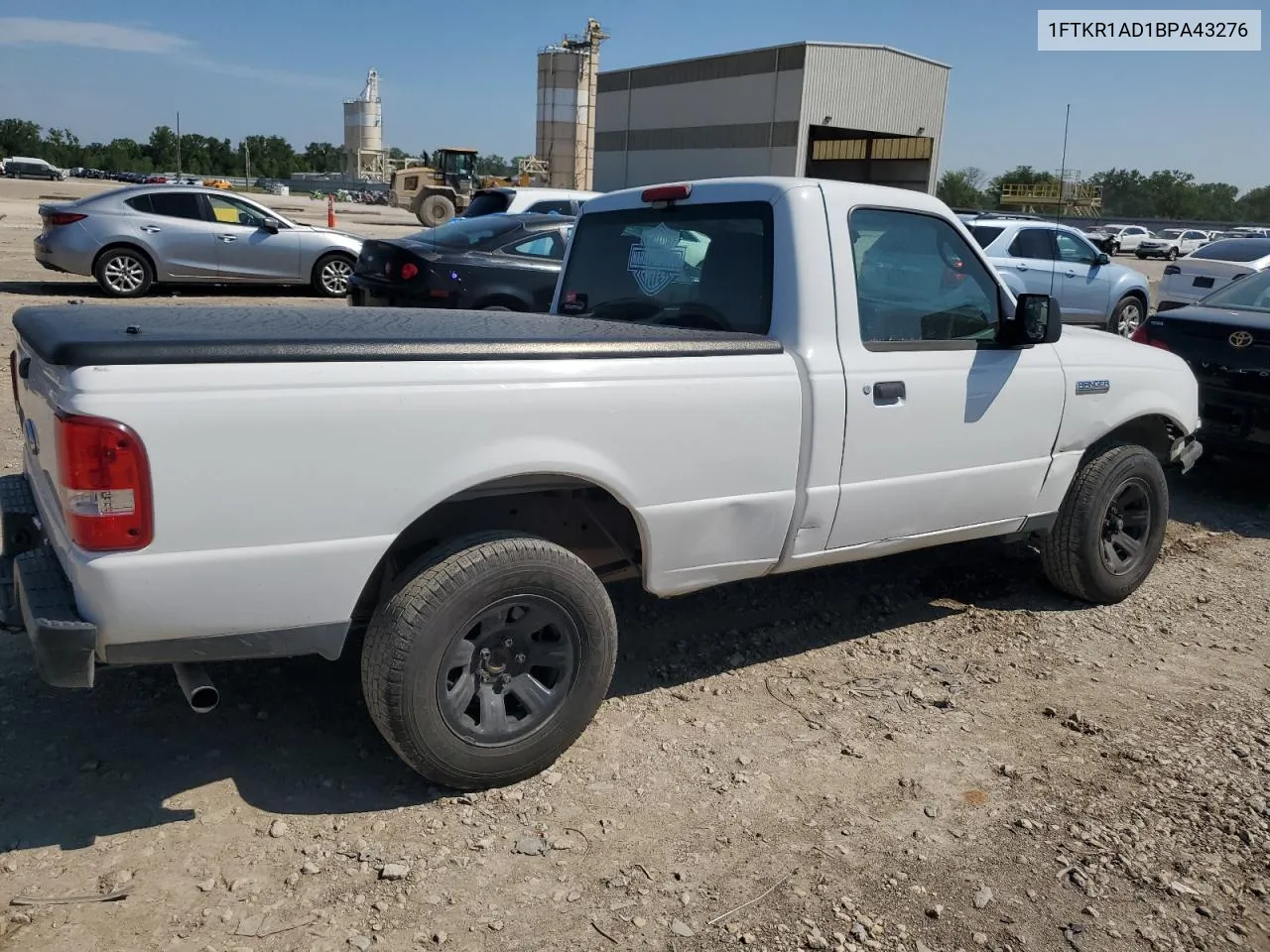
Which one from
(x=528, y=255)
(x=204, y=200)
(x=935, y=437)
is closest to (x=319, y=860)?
(x=935, y=437)

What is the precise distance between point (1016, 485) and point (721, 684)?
5.21ft

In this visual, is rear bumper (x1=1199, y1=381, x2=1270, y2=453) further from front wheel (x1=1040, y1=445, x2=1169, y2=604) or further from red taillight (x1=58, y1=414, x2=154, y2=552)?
red taillight (x1=58, y1=414, x2=154, y2=552)

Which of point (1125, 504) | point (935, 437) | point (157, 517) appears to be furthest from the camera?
point (1125, 504)

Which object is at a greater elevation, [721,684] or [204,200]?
[204,200]

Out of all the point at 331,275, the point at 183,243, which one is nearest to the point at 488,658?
the point at 183,243

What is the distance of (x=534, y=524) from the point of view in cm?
365

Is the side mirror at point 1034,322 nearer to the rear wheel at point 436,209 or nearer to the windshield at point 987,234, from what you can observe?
the windshield at point 987,234

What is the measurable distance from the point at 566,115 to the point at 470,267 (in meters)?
61.5

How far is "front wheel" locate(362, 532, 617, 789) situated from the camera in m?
3.04

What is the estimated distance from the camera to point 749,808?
3.34 metres

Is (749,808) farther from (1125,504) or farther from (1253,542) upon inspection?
(1253,542)

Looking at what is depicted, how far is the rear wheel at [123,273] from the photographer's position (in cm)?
1338

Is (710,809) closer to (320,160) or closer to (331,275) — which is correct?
(331,275)

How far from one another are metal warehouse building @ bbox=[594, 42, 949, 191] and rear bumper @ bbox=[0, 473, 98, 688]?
4034 centimetres
